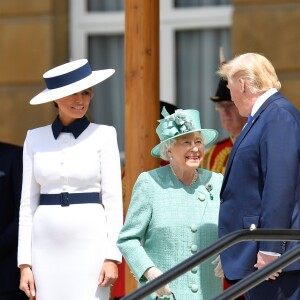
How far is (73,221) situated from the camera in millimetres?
6188

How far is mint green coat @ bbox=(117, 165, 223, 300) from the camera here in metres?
6.01

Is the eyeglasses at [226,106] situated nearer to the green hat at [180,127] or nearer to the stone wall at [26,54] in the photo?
the green hat at [180,127]

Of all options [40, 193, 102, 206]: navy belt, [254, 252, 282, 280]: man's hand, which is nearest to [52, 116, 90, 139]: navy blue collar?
[40, 193, 102, 206]: navy belt

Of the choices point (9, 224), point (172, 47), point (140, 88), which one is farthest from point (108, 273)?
point (172, 47)

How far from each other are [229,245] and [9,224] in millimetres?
2228

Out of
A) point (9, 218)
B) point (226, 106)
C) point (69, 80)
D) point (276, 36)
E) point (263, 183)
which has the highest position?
point (276, 36)

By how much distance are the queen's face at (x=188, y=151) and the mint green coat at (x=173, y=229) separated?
119 mm

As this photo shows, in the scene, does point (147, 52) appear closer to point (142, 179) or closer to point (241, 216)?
point (142, 179)

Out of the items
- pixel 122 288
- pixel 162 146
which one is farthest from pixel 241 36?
pixel 162 146

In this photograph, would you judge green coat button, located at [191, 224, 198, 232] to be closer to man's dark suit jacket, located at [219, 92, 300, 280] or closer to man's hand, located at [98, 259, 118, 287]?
man's dark suit jacket, located at [219, 92, 300, 280]

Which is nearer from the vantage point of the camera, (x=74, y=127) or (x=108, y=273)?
(x=108, y=273)

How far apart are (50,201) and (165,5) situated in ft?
11.3

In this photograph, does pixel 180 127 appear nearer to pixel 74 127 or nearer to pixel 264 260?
pixel 74 127

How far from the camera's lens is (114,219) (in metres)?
6.19
